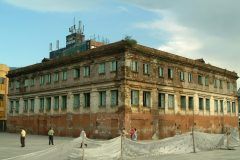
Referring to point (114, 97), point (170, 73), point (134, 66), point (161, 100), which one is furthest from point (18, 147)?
point (170, 73)

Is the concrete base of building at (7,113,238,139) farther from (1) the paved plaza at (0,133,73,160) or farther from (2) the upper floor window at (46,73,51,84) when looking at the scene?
(1) the paved plaza at (0,133,73,160)

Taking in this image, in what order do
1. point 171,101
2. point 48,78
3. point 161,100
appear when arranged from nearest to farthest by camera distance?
1. point 161,100
2. point 171,101
3. point 48,78

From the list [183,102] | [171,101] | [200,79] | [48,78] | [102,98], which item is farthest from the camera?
[200,79]

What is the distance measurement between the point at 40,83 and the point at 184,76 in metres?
19.6

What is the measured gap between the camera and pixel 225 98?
5278cm

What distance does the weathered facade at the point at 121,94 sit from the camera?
35969 millimetres

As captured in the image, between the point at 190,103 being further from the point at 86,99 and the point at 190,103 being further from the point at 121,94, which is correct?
the point at 86,99

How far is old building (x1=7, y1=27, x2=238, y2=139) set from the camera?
35969 mm

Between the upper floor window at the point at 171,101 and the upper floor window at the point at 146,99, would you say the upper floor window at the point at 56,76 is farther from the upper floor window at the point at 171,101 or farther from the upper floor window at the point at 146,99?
the upper floor window at the point at 171,101

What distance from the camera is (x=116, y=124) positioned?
116ft

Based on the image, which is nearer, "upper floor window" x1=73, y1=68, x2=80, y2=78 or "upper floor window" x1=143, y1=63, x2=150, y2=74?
"upper floor window" x1=143, y1=63, x2=150, y2=74

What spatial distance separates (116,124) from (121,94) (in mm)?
3164

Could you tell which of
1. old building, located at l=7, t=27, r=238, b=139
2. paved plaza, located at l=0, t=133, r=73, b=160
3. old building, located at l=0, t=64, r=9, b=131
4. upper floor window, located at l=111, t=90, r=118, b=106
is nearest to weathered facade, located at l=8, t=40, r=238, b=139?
old building, located at l=7, t=27, r=238, b=139

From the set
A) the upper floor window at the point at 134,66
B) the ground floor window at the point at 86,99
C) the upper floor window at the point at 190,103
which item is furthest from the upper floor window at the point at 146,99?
the upper floor window at the point at 190,103
